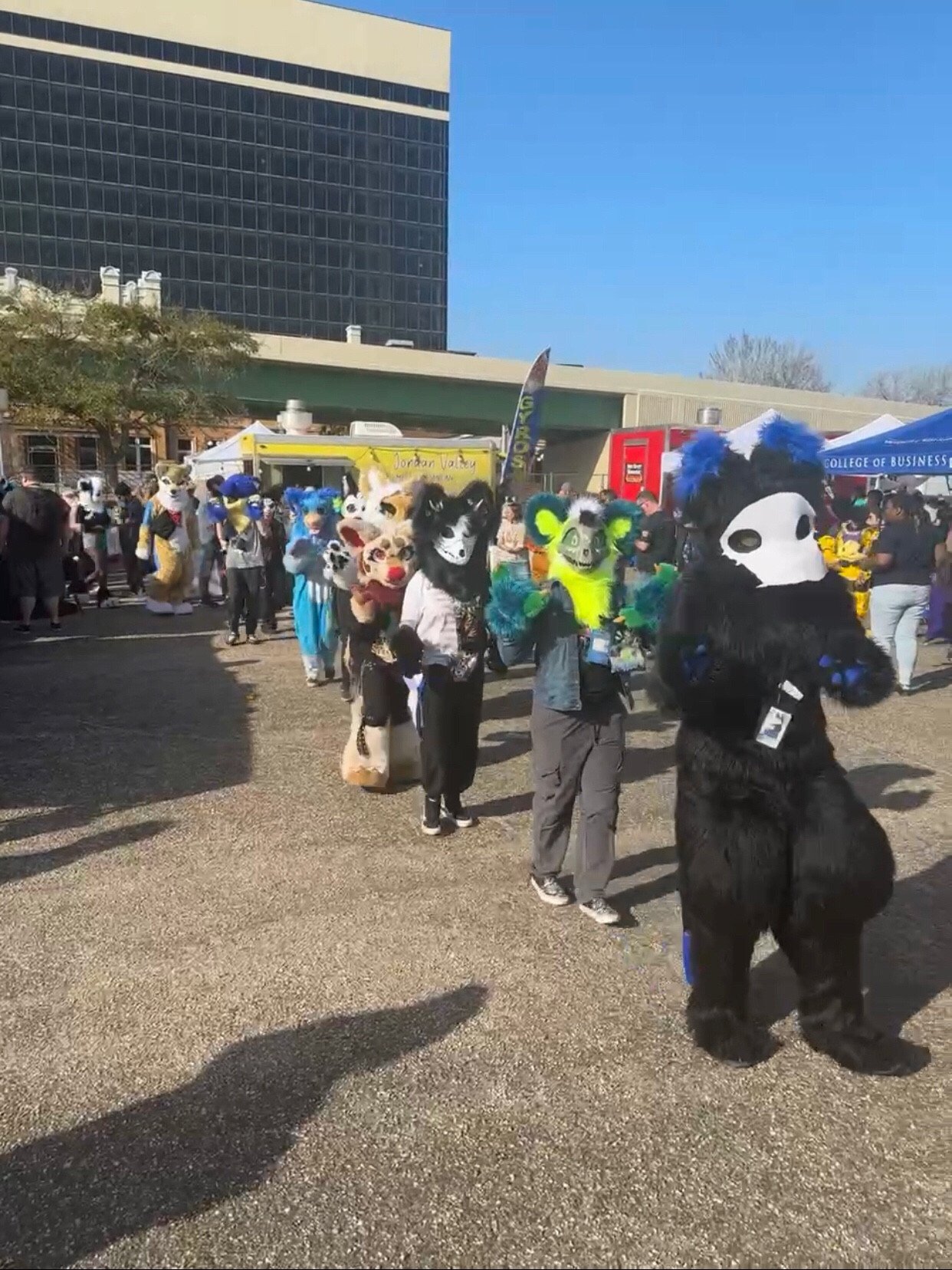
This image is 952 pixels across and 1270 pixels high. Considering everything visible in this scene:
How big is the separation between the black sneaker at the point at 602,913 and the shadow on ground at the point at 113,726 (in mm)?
2760

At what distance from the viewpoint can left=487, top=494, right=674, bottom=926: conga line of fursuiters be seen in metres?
4.01

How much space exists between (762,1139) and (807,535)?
1825mm

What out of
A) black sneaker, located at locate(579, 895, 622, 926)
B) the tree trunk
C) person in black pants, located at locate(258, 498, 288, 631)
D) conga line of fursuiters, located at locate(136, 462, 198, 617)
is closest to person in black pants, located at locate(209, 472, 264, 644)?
person in black pants, located at locate(258, 498, 288, 631)

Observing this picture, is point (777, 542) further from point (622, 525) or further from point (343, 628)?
point (343, 628)

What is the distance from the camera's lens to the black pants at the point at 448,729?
4930mm

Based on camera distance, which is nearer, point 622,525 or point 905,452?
point 622,525

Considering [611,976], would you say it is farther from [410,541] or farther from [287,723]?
[287,723]

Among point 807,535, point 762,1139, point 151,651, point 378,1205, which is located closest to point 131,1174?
point 378,1205

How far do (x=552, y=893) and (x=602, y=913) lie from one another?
27 cm

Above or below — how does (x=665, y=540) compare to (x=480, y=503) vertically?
below

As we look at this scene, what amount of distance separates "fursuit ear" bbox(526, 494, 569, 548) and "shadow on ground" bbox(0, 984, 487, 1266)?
2034 millimetres

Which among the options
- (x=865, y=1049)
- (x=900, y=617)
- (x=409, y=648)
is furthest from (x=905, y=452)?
(x=865, y=1049)

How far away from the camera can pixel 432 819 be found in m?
5.12

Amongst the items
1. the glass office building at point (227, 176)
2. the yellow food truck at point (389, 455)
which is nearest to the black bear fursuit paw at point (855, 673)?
the yellow food truck at point (389, 455)
